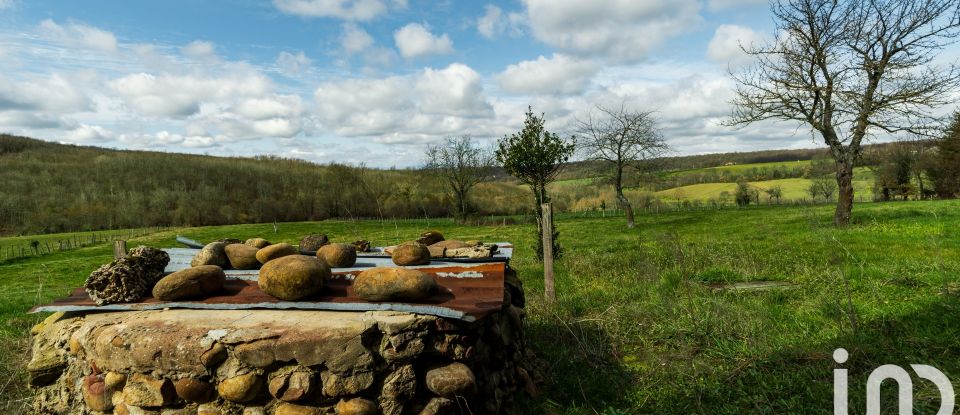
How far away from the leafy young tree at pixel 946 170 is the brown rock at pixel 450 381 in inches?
1684

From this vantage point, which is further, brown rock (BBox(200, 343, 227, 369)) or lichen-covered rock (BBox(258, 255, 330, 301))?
lichen-covered rock (BBox(258, 255, 330, 301))

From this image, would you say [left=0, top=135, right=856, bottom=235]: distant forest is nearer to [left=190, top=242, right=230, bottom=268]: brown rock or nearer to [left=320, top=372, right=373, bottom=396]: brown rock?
[left=190, top=242, right=230, bottom=268]: brown rock

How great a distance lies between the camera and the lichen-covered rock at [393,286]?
3486 mm

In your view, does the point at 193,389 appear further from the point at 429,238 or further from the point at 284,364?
the point at 429,238

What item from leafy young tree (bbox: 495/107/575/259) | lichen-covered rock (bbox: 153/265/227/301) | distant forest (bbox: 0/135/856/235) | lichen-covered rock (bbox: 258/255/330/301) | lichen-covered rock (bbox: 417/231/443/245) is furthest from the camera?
distant forest (bbox: 0/135/856/235)

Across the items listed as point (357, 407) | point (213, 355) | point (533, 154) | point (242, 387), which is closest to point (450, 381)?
point (357, 407)

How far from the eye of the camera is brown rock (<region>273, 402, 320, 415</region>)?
10.1 feet

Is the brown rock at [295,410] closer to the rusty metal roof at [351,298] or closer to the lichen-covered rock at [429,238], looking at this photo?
the rusty metal roof at [351,298]

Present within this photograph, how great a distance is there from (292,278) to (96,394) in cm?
170

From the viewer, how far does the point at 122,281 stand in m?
3.86

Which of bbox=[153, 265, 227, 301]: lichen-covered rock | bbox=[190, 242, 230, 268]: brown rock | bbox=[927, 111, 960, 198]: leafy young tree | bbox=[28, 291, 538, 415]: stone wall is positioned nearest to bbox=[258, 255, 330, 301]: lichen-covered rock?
bbox=[28, 291, 538, 415]: stone wall

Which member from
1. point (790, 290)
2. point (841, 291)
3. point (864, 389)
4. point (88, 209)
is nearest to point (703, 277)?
point (790, 290)

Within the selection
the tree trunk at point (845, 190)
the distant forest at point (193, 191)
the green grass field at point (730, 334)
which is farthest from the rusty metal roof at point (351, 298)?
the distant forest at point (193, 191)

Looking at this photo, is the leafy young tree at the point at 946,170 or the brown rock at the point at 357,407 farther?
the leafy young tree at the point at 946,170
